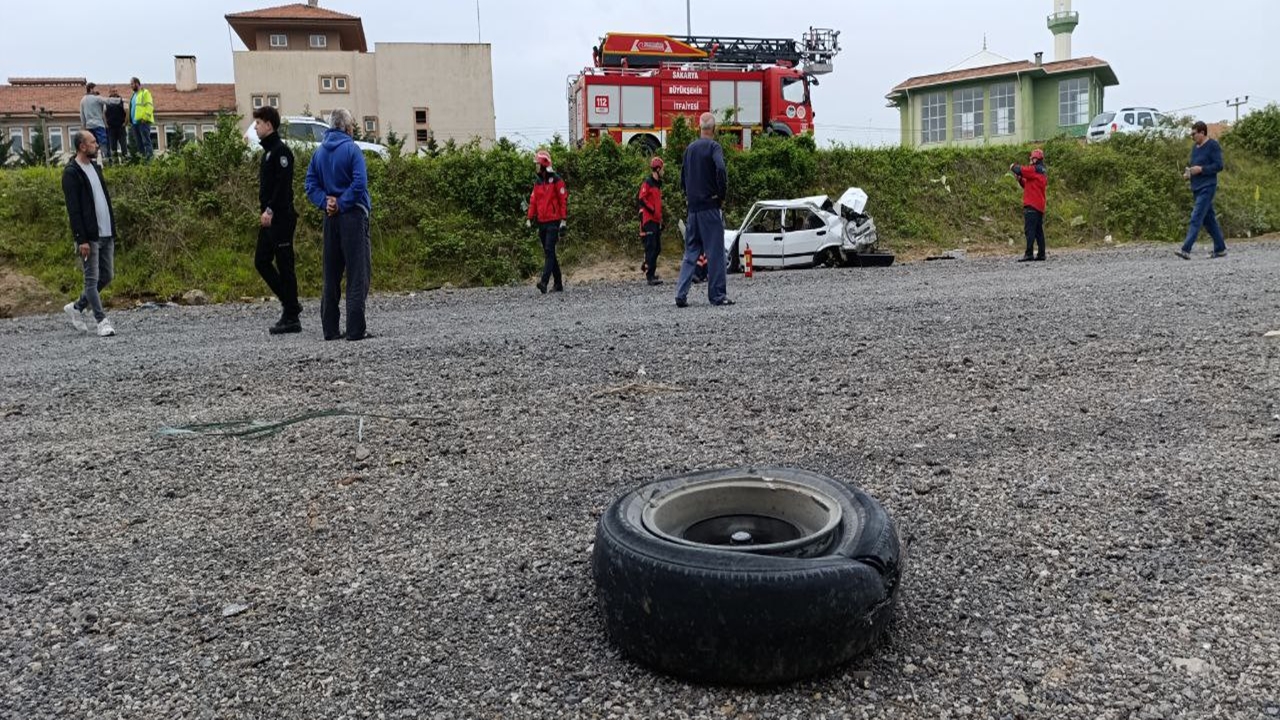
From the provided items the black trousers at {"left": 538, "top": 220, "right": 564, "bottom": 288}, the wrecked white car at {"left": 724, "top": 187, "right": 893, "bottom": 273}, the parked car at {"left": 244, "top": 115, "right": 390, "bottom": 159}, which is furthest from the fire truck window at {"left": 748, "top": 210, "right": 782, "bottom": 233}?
the parked car at {"left": 244, "top": 115, "right": 390, "bottom": 159}

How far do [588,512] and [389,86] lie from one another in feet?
163

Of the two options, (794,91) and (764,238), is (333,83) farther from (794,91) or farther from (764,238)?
(764,238)

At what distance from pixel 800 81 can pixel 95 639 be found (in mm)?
27104

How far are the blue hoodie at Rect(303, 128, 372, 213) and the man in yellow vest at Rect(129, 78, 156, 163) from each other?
1312cm

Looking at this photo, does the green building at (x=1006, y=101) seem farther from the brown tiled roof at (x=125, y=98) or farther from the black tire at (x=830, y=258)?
the brown tiled roof at (x=125, y=98)

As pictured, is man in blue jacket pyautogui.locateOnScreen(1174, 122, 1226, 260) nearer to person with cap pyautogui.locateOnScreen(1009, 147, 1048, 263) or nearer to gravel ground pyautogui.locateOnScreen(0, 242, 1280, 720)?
person with cap pyautogui.locateOnScreen(1009, 147, 1048, 263)

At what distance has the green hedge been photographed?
16.3 m

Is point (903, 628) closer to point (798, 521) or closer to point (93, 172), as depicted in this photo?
point (798, 521)

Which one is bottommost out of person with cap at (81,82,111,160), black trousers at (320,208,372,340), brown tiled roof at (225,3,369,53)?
black trousers at (320,208,372,340)

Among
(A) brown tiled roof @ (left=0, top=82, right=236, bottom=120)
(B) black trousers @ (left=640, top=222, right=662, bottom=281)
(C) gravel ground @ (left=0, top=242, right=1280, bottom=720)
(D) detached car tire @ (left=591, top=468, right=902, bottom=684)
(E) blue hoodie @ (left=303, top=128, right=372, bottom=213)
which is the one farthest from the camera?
(A) brown tiled roof @ (left=0, top=82, right=236, bottom=120)

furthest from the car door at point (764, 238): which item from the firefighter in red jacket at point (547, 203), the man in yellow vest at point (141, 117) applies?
the man in yellow vest at point (141, 117)

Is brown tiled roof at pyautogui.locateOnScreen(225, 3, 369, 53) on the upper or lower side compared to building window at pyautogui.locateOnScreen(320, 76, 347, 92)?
upper

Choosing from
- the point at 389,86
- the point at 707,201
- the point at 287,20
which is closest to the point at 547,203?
the point at 707,201

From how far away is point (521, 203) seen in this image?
59.4ft
